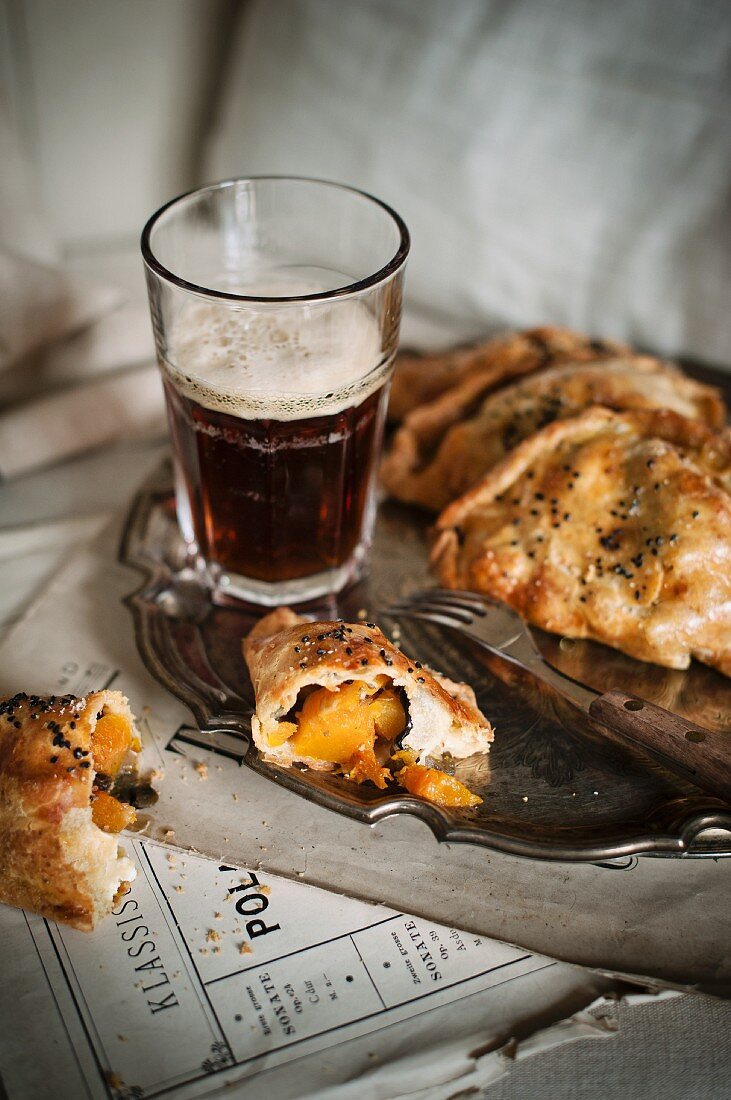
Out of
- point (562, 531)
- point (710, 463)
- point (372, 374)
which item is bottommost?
point (562, 531)

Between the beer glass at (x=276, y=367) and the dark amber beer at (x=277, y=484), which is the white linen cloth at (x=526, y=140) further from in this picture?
the dark amber beer at (x=277, y=484)

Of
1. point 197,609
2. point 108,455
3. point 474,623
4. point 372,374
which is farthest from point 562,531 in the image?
point 108,455

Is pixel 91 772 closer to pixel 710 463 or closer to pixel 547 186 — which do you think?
pixel 710 463

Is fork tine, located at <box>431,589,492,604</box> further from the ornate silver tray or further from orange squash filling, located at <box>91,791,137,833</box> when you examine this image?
orange squash filling, located at <box>91,791,137,833</box>

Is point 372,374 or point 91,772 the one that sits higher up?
point 372,374

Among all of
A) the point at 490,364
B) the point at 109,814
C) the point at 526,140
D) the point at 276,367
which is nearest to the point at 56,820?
the point at 109,814

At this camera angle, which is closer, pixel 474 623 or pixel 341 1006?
pixel 341 1006
